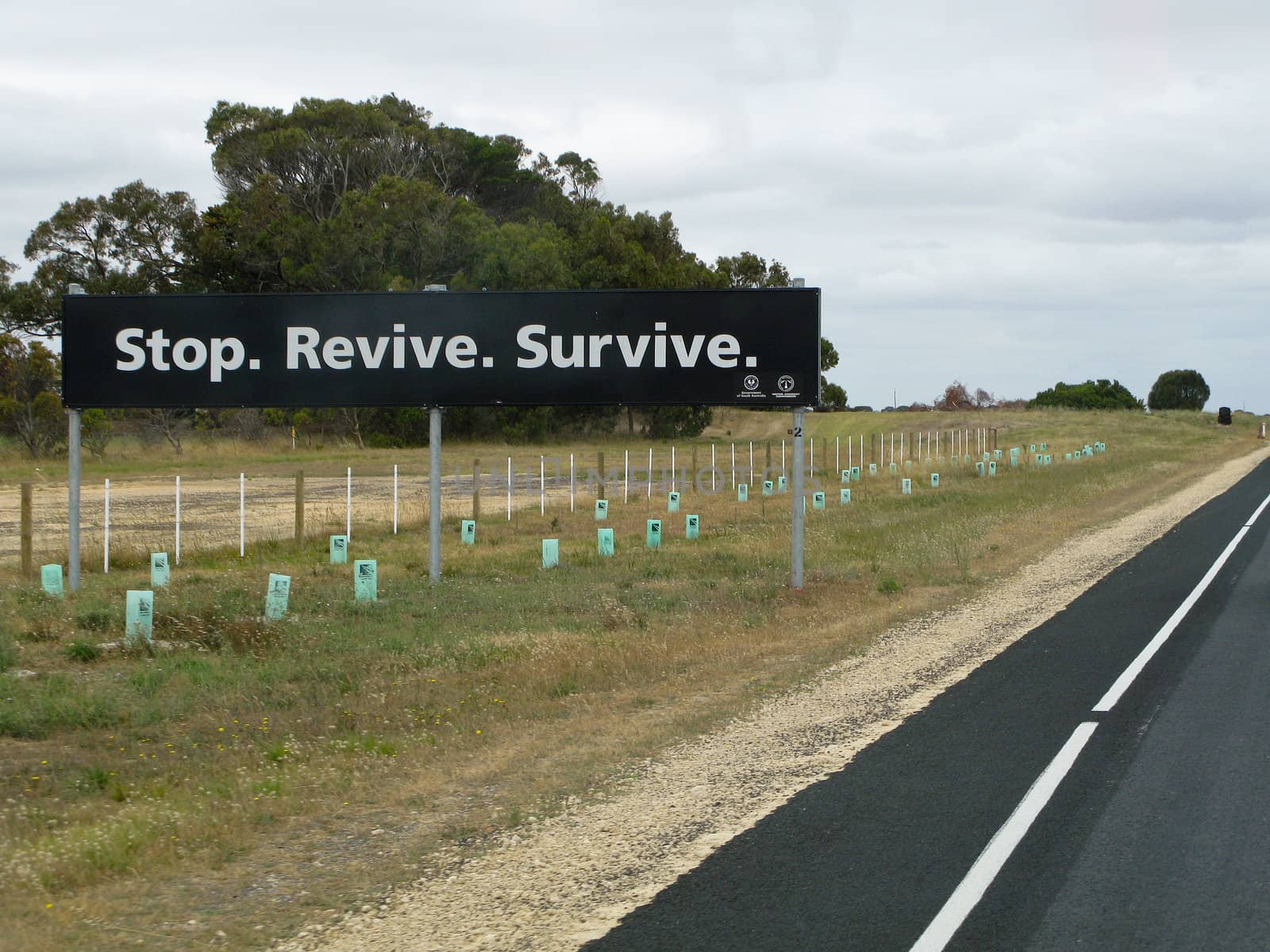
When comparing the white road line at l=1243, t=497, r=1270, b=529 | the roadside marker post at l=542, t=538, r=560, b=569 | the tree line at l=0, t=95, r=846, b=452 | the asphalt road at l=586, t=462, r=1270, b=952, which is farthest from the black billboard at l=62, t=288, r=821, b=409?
the tree line at l=0, t=95, r=846, b=452

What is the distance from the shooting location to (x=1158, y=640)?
12.2 metres

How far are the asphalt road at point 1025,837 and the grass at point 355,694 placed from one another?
155 centimetres

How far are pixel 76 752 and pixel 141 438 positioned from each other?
49994 mm

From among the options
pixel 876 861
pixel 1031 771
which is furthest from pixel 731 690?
pixel 876 861

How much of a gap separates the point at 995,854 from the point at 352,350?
13.5 metres

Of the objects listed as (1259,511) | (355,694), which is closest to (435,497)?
(355,694)

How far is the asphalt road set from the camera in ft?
17.4

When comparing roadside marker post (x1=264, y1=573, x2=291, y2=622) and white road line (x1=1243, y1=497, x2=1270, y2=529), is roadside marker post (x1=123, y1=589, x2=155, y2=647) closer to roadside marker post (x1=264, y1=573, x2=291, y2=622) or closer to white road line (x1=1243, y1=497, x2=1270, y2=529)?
roadside marker post (x1=264, y1=573, x2=291, y2=622)

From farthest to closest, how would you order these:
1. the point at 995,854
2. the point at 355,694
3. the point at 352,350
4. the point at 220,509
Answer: the point at 220,509, the point at 352,350, the point at 355,694, the point at 995,854

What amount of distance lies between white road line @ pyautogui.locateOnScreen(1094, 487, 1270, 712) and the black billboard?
6.65 meters

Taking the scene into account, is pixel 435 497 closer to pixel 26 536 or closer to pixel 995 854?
pixel 26 536

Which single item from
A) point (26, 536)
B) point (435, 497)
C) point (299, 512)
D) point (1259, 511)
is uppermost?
point (435, 497)

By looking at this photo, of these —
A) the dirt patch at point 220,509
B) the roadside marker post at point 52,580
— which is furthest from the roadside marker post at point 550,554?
the roadside marker post at point 52,580

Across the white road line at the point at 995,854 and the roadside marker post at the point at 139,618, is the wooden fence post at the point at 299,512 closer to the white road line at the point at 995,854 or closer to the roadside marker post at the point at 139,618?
the roadside marker post at the point at 139,618
